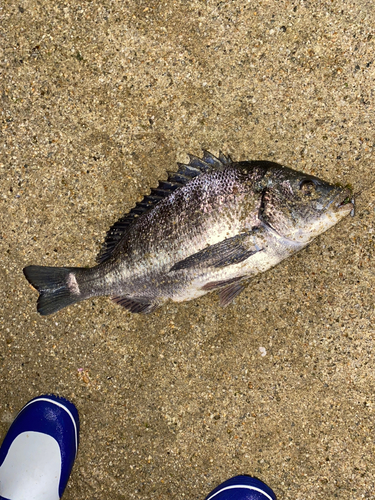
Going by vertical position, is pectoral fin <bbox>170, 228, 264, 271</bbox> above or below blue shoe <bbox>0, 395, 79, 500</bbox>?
above

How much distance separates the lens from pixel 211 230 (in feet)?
7.59

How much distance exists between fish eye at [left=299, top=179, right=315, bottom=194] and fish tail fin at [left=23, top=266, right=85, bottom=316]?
1.80 meters

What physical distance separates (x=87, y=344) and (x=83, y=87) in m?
2.15

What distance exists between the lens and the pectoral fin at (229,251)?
231 centimetres

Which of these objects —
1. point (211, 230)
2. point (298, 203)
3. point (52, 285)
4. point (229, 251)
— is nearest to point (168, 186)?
point (211, 230)

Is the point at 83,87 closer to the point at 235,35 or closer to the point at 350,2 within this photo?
the point at 235,35

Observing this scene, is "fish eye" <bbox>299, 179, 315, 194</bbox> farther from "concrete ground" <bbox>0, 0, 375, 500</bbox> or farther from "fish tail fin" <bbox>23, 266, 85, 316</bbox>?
"fish tail fin" <bbox>23, 266, 85, 316</bbox>

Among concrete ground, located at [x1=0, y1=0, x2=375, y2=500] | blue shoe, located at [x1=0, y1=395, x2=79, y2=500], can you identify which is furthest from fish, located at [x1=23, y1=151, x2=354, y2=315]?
Result: blue shoe, located at [x1=0, y1=395, x2=79, y2=500]

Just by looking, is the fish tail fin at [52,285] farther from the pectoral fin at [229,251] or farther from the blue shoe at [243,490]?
the blue shoe at [243,490]

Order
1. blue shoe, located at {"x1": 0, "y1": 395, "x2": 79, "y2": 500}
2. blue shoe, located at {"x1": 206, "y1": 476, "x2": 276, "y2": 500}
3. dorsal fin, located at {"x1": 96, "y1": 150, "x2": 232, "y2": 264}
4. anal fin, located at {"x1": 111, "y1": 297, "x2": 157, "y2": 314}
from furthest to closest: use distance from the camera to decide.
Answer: blue shoe, located at {"x1": 0, "y1": 395, "x2": 79, "y2": 500} < blue shoe, located at {"x1": 206, "y1": 476, "x2": 276, "y2": 500} < anal fin, located at {"x1": 111, "y1": 297, "x2": 157, "y2": 314} < dorsal fin, located at {"x1": 96, "y1": 150, "x2": 232, "y2": 264}

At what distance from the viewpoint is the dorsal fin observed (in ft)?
8.07

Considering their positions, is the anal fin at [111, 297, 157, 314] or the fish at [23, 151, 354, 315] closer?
the fish at [23, 151, 354, 315]

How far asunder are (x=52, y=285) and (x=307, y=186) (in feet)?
6.80

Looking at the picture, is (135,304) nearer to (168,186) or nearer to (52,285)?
(52,285)
